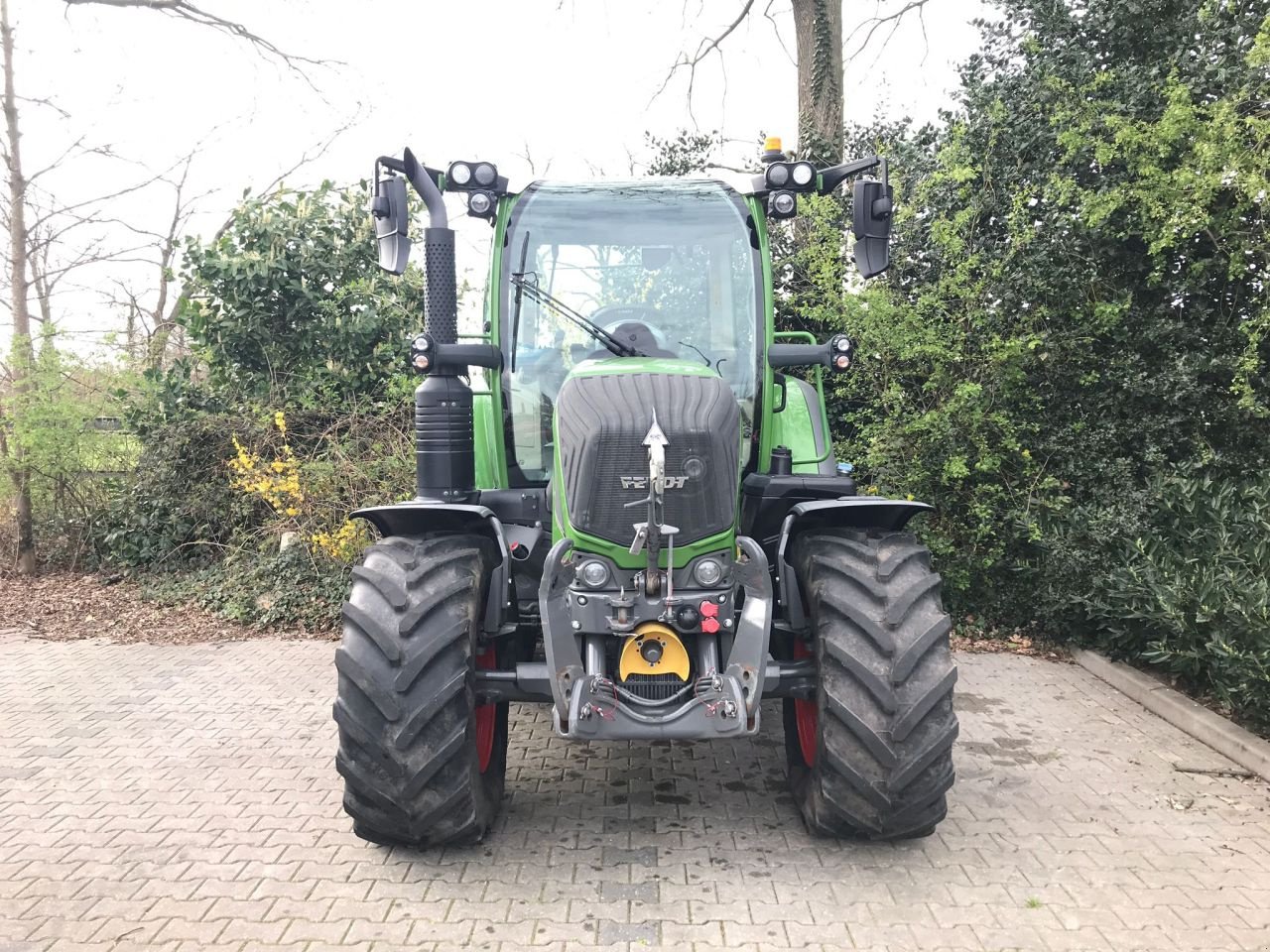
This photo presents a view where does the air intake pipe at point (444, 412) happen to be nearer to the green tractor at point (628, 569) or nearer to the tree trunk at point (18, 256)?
the green tractor at point (628, 569)

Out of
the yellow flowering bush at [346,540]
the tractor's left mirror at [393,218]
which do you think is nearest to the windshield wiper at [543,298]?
the tractor's left mirror at [393,218]

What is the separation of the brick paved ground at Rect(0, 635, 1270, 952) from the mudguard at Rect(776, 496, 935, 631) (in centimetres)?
93

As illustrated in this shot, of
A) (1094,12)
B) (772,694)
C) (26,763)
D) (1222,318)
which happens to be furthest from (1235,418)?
(26,763)

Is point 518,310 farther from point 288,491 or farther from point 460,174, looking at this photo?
point 288,491

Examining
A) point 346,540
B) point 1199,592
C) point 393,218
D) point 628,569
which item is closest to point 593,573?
point 628,569

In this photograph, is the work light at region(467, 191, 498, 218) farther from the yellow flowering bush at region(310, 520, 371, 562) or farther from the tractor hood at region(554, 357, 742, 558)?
the yellow flowering bush at region(310, 520, 371, 562)

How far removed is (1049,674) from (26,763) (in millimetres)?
6083

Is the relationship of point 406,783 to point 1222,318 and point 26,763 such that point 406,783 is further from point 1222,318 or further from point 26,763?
A: point 1222,318

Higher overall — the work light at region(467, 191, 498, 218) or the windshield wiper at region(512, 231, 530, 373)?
the work light at region(467, 191, 498, 218)

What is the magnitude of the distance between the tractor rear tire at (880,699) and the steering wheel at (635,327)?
1233 mm

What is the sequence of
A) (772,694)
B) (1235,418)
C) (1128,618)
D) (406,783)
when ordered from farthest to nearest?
(1235,418), (1128,618), (772,694), (406,783)

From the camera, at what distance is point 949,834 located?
3564mm

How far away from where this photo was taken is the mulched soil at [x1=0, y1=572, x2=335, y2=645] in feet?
23.2

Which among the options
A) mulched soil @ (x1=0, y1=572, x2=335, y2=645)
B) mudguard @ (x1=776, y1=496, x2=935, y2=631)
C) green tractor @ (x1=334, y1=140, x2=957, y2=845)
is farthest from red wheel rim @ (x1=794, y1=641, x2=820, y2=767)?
mulched soil @ (x1=0, y1=572, x2=335, y2=645)
